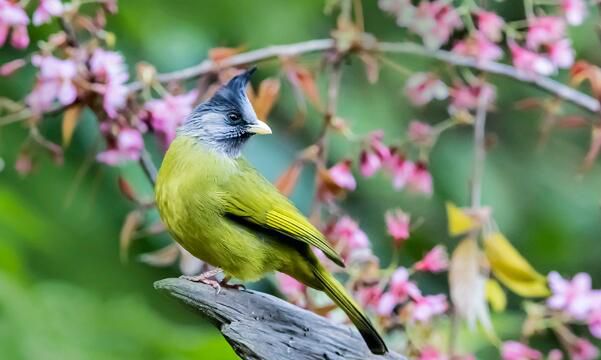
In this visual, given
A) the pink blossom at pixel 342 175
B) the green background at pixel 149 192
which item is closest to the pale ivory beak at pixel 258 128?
the pink blossom at pixel 342 175

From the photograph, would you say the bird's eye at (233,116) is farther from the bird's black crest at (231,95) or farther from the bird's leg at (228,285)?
the bird's leg at (228,285)

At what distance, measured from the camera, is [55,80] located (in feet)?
5.54

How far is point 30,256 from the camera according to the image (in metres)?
2.54

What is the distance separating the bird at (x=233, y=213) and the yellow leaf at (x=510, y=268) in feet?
1.50

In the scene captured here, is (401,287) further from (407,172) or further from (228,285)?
(228,285)

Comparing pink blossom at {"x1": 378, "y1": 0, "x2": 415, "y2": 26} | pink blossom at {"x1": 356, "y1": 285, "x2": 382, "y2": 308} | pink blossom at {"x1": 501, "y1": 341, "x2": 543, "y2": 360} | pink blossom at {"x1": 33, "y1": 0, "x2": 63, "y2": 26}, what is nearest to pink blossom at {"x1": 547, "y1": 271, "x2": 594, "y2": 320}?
pink blossom at {"x1": 501, "y1": 341, "x2": 543, "y2": 360}

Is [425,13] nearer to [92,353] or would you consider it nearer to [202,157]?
[202,157]

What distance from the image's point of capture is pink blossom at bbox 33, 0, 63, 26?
1.70 meters

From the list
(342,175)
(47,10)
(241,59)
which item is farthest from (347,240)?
(47,10)

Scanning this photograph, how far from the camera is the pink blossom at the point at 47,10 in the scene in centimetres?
170

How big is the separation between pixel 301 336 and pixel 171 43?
123 centimetres

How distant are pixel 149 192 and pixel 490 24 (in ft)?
2.58

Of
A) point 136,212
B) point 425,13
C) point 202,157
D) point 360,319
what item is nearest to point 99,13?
point 136,212

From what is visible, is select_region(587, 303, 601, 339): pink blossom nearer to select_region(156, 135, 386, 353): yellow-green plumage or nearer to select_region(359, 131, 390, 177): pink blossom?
select_region(359, 131, 390, 177): pink blossom
